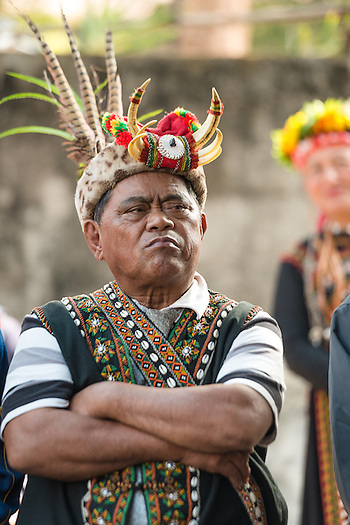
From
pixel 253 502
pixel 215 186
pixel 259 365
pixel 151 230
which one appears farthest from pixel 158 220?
Result: pixel 215 186

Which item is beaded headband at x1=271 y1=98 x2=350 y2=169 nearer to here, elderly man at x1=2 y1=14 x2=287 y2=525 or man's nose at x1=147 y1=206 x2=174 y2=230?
elderly man at x1=2 y1=14 x2=287 y2=525

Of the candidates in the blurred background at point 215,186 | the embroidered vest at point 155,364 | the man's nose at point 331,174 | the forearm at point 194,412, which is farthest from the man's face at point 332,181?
the forearm at point 194,412

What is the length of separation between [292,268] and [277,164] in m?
1.35

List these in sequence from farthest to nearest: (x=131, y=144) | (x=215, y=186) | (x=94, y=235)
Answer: (x=215, y=186)
(x=94, y=235)
(x=131, y=144)

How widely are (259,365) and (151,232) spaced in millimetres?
522

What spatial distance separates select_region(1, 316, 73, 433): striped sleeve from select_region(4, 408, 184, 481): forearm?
0.12 feet

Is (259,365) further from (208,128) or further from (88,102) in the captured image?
(88,102)

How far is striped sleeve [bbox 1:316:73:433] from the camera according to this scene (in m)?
1.89

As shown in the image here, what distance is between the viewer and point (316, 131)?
13.9 ft

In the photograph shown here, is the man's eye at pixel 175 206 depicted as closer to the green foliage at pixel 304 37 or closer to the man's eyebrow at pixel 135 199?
the man's eyebrow at pixel 135 199

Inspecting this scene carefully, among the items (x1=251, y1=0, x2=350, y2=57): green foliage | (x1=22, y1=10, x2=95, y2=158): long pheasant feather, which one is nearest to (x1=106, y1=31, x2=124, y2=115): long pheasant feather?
(x1=22, y1=10, x2=95, y2=158): long pheasant feather

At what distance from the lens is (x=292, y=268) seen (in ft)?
13.5

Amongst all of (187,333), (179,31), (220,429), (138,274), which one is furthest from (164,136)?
(179,31)

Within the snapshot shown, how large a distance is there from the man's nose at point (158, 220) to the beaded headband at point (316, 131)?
2.35 metres
